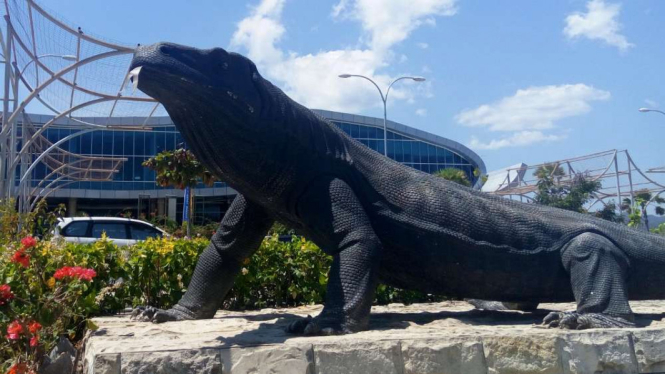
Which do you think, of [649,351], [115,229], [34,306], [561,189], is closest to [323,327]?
[649,351]

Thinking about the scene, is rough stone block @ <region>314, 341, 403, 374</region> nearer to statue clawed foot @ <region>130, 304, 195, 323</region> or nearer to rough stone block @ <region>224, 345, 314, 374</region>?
rough stone block @ <region>224, 345, 314, 374</region>

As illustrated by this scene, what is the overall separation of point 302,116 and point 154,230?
1220cm

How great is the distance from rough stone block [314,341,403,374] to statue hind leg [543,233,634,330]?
4.45 ft

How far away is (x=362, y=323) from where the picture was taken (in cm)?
422

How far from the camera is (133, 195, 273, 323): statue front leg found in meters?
5.07

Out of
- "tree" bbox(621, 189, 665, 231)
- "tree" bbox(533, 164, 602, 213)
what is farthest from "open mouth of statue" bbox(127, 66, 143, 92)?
"tree" bbox(533, 164, 602, 213)

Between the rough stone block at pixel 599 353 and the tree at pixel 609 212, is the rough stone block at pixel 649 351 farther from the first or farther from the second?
the tree at pixel 609 212

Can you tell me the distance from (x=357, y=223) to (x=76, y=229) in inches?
494

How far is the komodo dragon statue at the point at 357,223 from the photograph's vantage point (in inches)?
160

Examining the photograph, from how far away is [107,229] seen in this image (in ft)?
51.2

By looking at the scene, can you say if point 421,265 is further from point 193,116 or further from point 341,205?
point 193,116

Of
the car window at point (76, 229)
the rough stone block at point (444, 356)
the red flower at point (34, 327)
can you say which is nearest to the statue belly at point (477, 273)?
the rough stone block at point (444, 356)

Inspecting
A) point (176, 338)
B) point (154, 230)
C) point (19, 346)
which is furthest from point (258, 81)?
point (154, 230)

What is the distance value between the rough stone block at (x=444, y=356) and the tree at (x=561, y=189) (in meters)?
33.9
